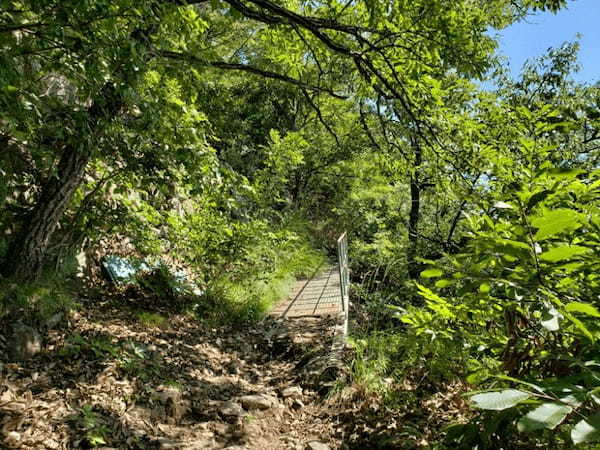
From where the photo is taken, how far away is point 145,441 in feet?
8.94

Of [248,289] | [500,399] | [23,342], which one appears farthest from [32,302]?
[500,399]

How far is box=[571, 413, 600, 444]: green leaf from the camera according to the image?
60 cm


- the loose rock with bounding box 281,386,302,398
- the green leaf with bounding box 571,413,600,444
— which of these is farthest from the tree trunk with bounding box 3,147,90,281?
the green leaf with bounding box 571,413,600,444

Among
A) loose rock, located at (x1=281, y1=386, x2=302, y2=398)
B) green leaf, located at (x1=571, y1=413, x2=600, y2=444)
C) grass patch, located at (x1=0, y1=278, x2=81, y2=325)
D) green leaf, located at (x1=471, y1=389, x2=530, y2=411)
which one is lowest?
loose rock, located at (x1=281, y1=386, x2=302, y2=398)

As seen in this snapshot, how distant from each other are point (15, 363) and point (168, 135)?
2.20m

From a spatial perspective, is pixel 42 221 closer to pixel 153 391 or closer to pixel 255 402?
pixel 153 391

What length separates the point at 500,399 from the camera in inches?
27.8

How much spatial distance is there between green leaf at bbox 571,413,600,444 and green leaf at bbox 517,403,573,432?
25 millimetres

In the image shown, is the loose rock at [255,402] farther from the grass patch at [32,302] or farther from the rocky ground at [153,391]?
the grass patch at [32,302]

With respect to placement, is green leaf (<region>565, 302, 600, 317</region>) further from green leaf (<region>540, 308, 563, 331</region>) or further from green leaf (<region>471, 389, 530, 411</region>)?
green leaf (<region>471, 389, 530, 411</region>)

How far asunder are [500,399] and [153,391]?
3.22m

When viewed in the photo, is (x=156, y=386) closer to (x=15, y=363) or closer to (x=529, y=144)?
(x=15, y=363)

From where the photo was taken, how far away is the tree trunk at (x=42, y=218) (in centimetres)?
363

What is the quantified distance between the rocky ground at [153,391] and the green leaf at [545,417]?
268 cm
